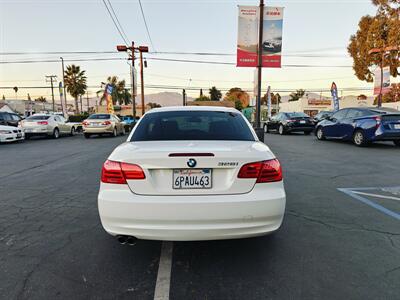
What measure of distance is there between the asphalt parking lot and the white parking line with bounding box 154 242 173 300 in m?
0.04

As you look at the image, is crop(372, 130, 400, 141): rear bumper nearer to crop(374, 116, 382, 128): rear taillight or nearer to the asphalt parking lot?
crop(374, 116, 382, 128): rear taillight

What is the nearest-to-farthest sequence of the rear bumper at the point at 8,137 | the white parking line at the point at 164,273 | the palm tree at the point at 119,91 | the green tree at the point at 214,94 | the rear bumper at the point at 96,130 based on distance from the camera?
the white parking line at the point at 164,273 < the rear bumper at the point at 8,137 < the rear bumper at the point at 96,130 < the palm tree at the point at 119,91 < the green tree at the point at 214,94

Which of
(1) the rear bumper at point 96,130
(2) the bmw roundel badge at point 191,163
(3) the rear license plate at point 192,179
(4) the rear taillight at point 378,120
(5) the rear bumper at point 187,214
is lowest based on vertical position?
(1) the rear bumper at point 96,130

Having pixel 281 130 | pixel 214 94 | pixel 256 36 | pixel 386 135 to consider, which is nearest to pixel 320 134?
pixel 386 135

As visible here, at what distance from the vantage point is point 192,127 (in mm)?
3549

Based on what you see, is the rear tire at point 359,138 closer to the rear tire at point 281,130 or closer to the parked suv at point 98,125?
the rear tire at point 281,130

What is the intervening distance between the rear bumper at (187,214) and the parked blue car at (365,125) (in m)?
9.35

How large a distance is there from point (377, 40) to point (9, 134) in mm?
31694

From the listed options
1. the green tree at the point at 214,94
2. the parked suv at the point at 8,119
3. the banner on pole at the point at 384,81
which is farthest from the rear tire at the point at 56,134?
the green tree at the point at 214,94

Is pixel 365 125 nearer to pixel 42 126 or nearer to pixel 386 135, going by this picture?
pixel 386 135

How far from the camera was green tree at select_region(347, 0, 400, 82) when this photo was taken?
79.8 feet

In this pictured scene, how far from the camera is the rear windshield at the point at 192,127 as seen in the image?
3111 millimetres

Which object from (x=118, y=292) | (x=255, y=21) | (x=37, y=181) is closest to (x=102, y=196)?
(x=118, y=292)

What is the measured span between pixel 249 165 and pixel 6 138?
49.9ft
